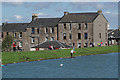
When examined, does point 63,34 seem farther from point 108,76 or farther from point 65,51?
point 108,76

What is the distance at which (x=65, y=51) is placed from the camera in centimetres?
7262

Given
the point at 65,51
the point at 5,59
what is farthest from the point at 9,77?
the point at 65,51

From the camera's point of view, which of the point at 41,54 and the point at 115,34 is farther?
the point at 115,34

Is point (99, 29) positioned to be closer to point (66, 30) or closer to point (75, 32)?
point (75, 32)

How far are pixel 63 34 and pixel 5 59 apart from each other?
4672cm

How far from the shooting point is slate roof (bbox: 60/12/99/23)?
9706 cm

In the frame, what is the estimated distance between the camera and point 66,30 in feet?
325

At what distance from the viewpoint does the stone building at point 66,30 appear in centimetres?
9731

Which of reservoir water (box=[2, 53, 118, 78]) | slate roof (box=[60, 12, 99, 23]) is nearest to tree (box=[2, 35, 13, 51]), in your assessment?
slate roof (box=[60, 12, 99, 23])

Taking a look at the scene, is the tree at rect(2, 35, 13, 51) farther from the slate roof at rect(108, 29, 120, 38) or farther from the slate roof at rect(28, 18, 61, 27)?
the slate roof at rect(108, 29, 120, 38)

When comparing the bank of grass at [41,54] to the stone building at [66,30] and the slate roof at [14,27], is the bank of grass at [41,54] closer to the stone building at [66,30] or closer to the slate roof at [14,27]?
the stone building at [66,30]

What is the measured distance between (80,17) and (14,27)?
25606 millimetres

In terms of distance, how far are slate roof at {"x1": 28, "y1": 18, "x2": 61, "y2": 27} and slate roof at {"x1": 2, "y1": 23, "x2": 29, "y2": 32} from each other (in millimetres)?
3873

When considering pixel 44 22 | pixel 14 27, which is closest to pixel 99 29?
pixel 44 22
